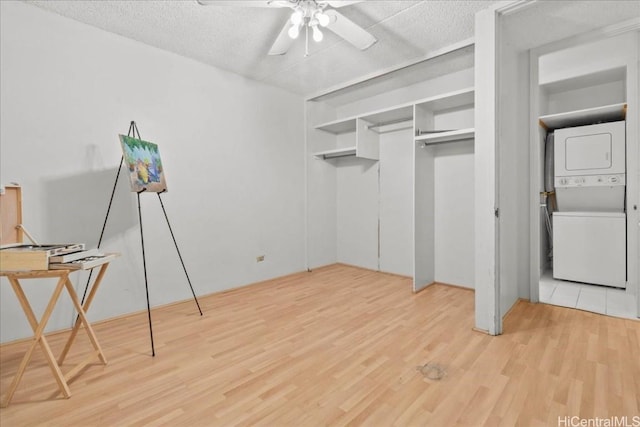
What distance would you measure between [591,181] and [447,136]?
1889 mm

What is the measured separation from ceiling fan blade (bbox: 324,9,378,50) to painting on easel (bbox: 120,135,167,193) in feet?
5.98

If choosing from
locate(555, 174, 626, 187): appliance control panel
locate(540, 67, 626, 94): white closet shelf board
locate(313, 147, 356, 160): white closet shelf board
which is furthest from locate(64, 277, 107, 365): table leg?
locate(540, 67, 626, 94): white closet shelf board

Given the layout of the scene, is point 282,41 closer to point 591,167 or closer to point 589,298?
point 591,167

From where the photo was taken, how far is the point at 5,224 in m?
1.95

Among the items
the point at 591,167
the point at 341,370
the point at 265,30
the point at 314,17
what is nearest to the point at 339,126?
the point at 265,30

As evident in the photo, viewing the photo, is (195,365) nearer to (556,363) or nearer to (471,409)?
(471,409)

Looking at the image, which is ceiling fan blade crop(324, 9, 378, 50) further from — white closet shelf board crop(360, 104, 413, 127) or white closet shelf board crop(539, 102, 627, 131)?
white closet shelf board crop(539, 102, 627, 131)

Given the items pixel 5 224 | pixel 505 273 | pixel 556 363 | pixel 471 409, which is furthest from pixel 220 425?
pixel 505 273

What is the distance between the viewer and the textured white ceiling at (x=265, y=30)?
2441mm

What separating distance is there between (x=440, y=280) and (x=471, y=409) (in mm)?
2415

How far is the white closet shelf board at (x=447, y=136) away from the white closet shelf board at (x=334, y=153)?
104 cm

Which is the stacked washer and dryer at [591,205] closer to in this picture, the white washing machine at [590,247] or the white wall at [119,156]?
the white washing machine at [590,247]

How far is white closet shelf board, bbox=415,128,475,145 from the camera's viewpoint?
3.14m

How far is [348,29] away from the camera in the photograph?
7.63ft
